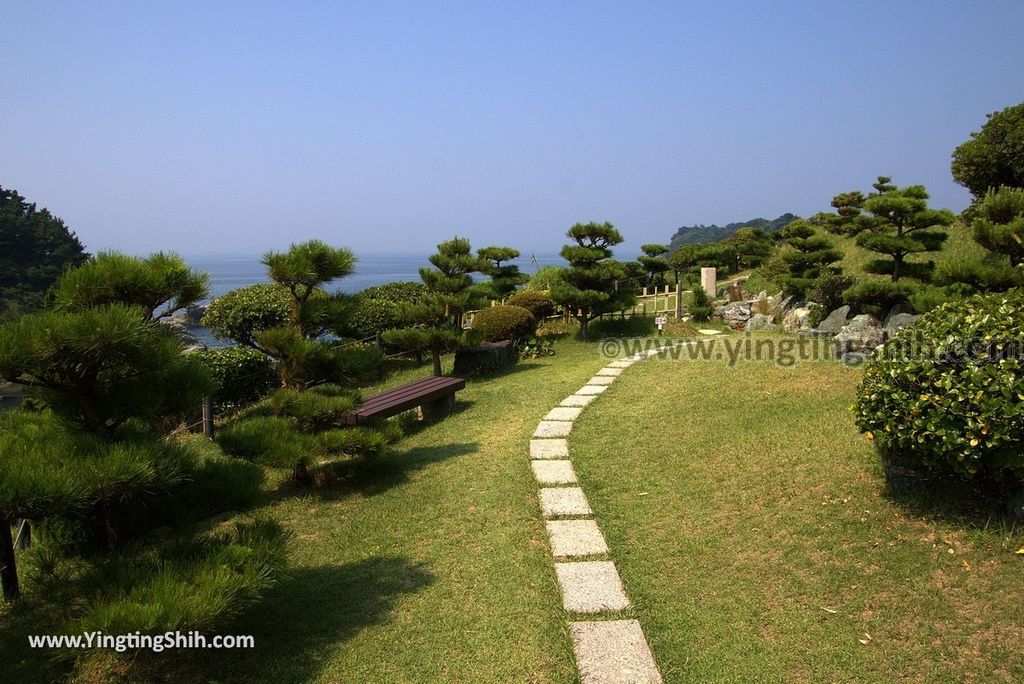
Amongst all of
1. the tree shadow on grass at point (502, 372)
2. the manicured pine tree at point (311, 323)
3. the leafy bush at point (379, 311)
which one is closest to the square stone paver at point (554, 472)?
the manicured pine tree at point (311, 323)

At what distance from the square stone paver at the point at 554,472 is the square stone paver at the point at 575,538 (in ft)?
2.45

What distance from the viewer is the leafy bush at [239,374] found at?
26.7 ft

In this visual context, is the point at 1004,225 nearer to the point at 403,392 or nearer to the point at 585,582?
the point at 585,582

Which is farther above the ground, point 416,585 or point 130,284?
point 130,284

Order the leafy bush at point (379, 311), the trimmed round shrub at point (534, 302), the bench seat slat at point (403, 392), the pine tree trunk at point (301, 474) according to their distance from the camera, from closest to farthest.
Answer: the pine tree trunk at point (301, 474) < the bench seat slat at point (403, 392) < the leafy bush at point (379, 311) < the trimmed round shrub at point (534, 302)

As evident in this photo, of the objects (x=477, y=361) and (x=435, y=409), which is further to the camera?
(x=477, y=361)

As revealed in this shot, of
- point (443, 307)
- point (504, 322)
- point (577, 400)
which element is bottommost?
point (577, 400)

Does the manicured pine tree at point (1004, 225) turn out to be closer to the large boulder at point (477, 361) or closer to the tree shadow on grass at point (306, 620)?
the tree shadow on grass at point (306, 620)

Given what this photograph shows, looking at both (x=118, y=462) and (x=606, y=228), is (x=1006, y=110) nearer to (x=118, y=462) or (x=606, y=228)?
(x=606, y=228)

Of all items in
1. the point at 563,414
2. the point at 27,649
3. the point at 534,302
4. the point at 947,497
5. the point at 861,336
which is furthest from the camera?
the point at 534,302

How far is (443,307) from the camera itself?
9.12m

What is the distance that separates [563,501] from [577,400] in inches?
115

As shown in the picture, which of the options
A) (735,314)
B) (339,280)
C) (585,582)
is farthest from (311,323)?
(735,314)

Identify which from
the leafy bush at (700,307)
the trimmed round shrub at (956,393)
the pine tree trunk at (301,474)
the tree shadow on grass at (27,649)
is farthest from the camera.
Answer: the leafy bush at (700,307)
